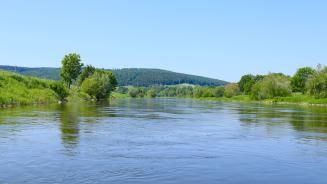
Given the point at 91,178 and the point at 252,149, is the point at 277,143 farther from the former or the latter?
the point at 91,178

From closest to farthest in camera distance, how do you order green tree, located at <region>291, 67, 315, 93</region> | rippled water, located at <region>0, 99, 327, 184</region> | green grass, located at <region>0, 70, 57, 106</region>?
rippled water, located at <region>0, 99, 327, 184</region> < green grass, located at <region>0, 70, 57, 106</region> < green tree, located at <region>291, 67, 315, 93</region>

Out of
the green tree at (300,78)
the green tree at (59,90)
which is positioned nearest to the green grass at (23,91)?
the green tree at (59,90)

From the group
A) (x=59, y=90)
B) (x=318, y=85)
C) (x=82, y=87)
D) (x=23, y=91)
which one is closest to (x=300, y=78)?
(x=318, y=85)

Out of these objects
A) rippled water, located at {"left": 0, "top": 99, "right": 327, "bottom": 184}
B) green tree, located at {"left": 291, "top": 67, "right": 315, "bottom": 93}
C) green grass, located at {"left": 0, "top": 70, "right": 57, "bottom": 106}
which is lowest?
rippled water, located at {"left": 0, "top": 99, "right": 327, "bottom": 184}

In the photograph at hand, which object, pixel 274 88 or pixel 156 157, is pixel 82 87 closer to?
pixel 274 88

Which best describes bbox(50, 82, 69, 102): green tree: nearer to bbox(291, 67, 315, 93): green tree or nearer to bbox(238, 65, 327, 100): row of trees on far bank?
bbox(238, 65, 327, 100): row of trees on far bank

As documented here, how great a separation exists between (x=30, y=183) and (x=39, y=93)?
7731cm

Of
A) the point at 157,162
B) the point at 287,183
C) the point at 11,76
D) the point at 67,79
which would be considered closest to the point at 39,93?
the point at 11,76

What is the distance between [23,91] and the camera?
83500 millimetres

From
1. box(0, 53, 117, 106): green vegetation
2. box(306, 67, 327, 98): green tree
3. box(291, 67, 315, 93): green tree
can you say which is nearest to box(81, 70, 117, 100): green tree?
box(0, 53, 117, 106): green vegetation

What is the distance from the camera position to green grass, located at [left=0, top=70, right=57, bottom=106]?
7354cm

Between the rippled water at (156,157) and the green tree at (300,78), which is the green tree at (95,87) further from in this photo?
the rippled water at (156,157)

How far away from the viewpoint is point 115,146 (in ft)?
82.6

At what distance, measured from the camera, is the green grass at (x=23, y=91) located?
7354cm
